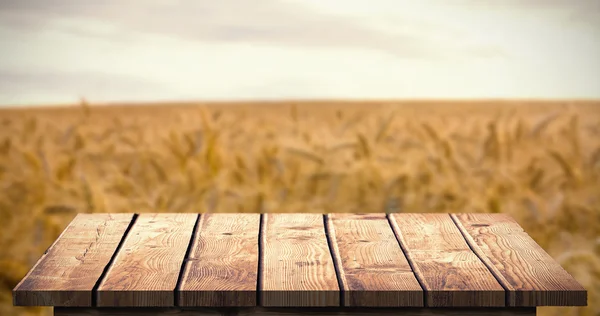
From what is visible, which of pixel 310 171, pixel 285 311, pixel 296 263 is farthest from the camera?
pixel 310 171

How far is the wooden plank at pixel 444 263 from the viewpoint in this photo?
1590mm

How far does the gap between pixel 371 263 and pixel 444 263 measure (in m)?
0.16

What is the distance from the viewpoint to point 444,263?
178 centimetres

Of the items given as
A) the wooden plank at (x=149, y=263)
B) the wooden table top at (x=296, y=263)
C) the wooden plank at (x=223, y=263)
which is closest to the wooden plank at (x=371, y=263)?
the wooden table top at (x=296, y=263)

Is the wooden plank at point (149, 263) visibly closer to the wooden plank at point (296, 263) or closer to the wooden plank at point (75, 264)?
the wooden plank at point (75, 264)

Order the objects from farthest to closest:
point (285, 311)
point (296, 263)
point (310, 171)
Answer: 1. point (310, 171)
2. point (296, 263)
3. point (285, 311)

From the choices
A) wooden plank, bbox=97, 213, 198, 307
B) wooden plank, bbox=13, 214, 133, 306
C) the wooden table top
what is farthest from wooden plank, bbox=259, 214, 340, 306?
wooden plank, bbox=13, 214, 133, 306

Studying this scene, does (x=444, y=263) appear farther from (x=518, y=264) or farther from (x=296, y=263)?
(x=296, y=263)

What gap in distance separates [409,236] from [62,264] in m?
0.81

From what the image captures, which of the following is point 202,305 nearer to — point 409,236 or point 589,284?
point 409,236

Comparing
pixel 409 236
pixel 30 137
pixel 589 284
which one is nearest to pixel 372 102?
pixel 589 284

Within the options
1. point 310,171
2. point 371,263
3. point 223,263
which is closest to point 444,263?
point 371,263

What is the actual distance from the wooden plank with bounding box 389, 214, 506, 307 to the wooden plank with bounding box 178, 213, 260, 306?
1.15ft

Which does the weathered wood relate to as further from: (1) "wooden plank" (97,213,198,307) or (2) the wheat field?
(2) the wheat field
